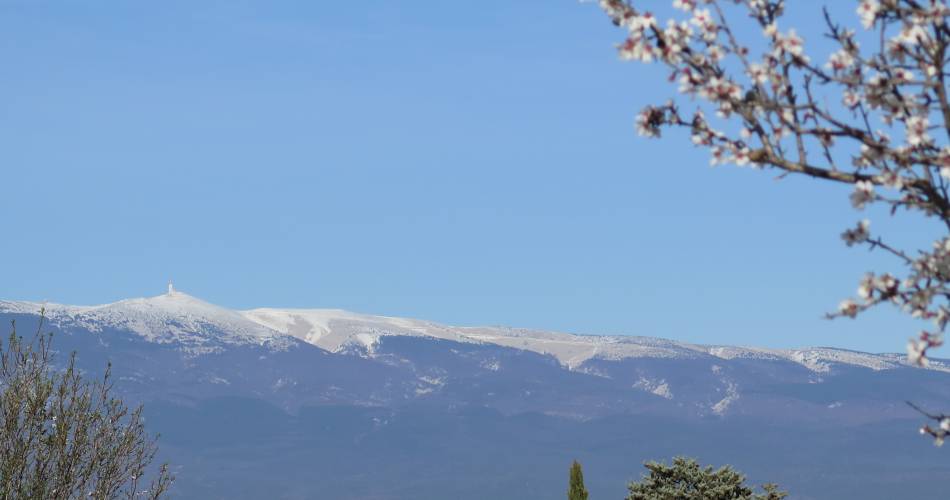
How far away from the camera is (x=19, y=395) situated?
92.9ft

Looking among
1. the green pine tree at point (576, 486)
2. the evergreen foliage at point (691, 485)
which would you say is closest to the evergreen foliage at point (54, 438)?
the green pine tree at point (576, 486)

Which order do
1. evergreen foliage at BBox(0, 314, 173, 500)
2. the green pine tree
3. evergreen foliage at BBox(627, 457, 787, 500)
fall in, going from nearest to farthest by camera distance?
evergreen foliage at BBox(0, 314, 173, 500) < the green pine tree < evergreen foliage at BBox(627, 457, 787, 500)

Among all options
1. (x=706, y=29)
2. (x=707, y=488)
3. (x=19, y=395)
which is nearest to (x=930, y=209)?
(x=706, y=29)

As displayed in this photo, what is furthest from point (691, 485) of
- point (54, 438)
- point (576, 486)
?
point (54, 438)

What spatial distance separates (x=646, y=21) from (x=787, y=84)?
4.33 ft

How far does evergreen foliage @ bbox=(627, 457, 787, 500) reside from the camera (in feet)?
156

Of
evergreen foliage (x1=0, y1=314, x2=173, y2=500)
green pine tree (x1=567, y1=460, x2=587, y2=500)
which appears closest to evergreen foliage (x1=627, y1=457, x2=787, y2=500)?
green pine tree (x1=567, y1=460, x2=587, y2=500)

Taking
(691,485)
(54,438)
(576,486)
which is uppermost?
(54,438)

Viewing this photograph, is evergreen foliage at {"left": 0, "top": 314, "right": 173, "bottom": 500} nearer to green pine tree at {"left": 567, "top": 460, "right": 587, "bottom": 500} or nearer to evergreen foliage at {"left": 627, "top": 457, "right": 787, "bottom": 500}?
green pine tree at {"left": 567, "top": 460, "right": 587, "bottom": 500}

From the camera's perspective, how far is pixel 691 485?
48.4 metres

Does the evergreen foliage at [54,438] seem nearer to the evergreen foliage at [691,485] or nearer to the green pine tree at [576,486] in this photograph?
the green pine tree at [576,486]

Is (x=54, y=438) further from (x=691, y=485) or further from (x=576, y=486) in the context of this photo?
(x=691, y=485)

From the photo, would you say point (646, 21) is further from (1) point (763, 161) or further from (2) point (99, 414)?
(2) point (99, 414)

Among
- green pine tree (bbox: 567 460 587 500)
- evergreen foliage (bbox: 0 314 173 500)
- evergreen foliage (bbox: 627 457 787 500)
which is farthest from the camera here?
evergreen foliage (bbox: 627 457 787 500)
